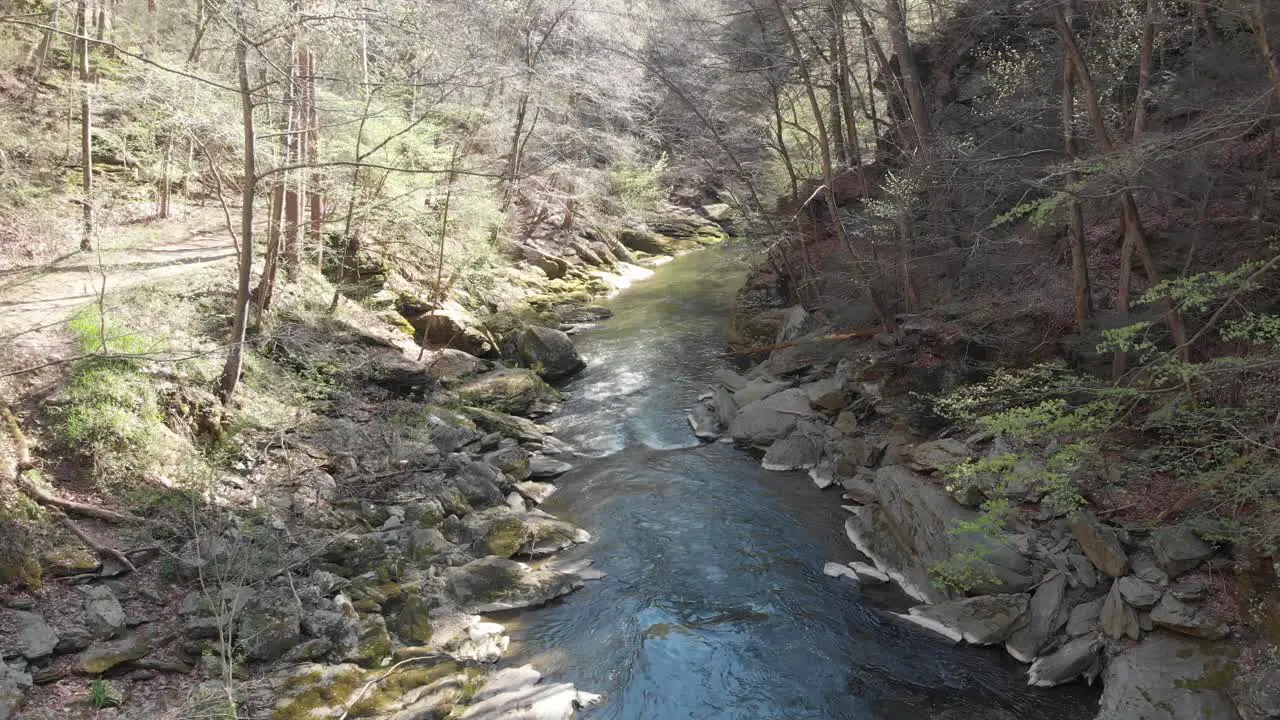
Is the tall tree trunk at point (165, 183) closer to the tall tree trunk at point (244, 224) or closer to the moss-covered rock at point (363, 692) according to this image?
the tall tree trunk at point (244, 224)

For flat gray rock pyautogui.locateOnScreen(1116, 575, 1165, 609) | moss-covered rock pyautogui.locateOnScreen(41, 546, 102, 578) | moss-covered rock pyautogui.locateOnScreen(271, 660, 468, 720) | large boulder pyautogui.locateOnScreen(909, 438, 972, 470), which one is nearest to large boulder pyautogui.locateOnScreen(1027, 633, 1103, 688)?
flat gray rock pyautogui.locateOnScreen(1116, 575, 1165, 609)

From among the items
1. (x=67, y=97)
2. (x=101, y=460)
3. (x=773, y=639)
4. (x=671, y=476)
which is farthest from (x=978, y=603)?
(x=67, y=97)

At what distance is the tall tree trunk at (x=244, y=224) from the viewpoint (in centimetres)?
897

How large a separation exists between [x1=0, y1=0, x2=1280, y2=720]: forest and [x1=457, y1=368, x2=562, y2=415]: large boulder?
4.0 inches

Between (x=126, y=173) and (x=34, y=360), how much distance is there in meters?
10.4

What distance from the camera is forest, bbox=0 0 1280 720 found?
6383mm

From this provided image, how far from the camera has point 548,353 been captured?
1700 centimetres

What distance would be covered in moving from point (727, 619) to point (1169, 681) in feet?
12.6

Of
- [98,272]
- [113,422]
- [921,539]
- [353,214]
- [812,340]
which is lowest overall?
[921,539]

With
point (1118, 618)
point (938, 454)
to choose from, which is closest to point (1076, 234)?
point (938, 454)

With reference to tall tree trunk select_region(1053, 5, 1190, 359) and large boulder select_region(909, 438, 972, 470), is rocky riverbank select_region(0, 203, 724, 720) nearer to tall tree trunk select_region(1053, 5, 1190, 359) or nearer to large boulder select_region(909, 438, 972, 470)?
large boulder select_region(909, 438, 972, 470)

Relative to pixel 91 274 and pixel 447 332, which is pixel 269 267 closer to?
pixel 91 274

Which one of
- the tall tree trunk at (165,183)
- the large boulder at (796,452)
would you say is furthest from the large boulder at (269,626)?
the tall tree trunk at (165,183)

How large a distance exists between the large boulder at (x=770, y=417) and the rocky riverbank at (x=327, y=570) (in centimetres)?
303
